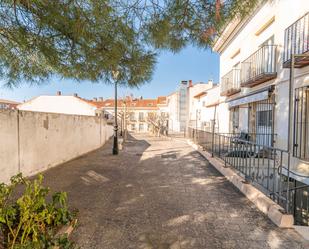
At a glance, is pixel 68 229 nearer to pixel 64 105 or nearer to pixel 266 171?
pixel 266 171

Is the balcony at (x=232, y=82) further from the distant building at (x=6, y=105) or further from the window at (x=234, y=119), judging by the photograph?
the distant building at (x=6, y=105)

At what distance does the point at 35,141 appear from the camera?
250 inches

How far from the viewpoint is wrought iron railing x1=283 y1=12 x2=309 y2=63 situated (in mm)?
6223

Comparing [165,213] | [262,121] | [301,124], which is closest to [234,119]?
[262,121]

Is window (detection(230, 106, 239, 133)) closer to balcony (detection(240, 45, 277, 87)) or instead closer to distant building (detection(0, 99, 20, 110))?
balcony (detection(240, 45, 277, 87))

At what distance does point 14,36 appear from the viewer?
362 centimetres

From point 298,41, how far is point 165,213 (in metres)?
6.85

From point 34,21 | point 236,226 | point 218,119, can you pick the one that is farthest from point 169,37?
point 218,119

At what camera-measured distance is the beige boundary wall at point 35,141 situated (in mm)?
5164

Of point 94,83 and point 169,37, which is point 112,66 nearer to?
point 94,83

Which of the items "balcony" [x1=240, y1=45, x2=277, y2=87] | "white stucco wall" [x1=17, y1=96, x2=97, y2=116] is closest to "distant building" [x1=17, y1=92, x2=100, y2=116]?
"white stucco wall" [x1=17, y1=96, x2=97, y2=116]

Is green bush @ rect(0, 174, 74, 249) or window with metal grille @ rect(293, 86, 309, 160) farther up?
window with metal grille @ rect(293, 86, 309, 160)

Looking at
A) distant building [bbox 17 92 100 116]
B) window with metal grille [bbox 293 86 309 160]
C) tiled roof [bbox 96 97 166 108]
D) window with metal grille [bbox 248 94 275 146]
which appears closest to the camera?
window with metal grille [bbox 293 86 309 160]

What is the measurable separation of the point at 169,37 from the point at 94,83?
2.18m
